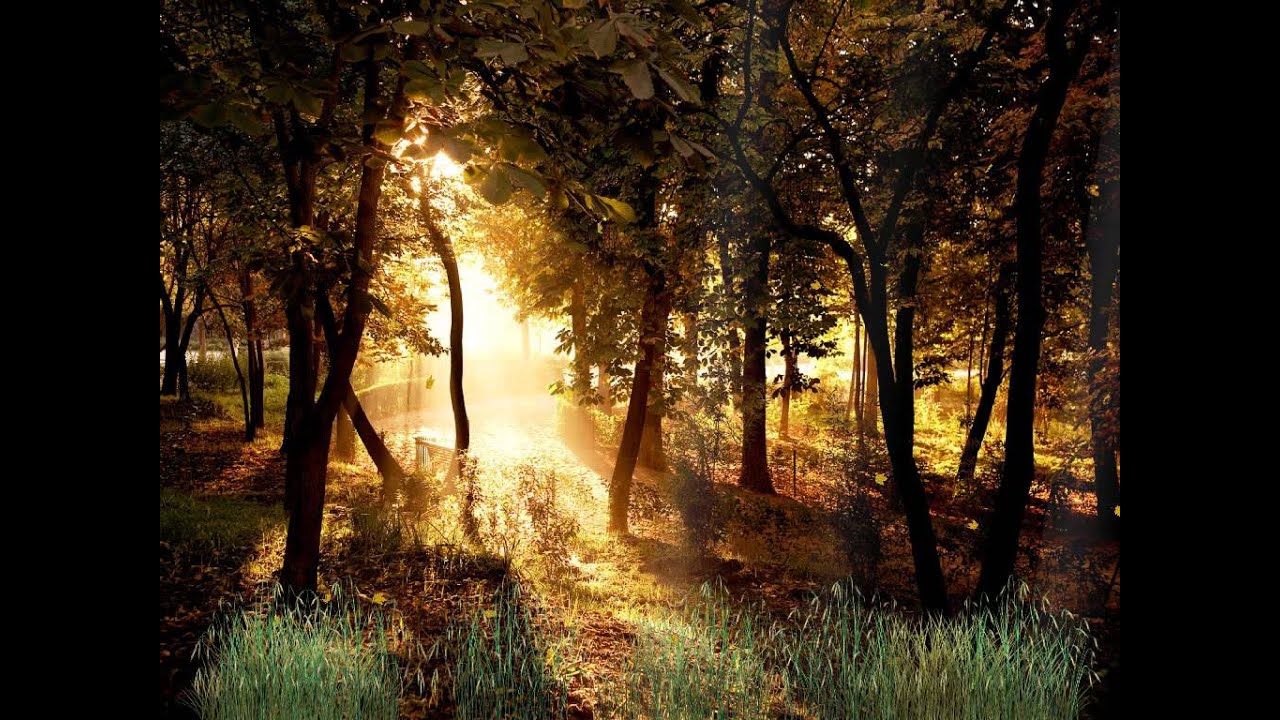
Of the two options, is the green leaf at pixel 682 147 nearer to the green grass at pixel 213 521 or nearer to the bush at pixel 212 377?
the green grass at pixel 213 521

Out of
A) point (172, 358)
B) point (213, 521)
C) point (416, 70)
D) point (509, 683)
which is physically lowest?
point (213, 521)

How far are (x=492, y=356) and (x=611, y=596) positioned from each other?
60.0m

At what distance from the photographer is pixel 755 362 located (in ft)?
44.6

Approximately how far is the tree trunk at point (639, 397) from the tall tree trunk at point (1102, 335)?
682cm

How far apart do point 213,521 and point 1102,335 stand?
13.8 metres

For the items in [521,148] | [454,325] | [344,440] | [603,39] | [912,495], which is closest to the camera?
[603,39]

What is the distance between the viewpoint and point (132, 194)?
105 cm

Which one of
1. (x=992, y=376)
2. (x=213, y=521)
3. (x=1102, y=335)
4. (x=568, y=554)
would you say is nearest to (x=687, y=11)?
(x=568, y=554)

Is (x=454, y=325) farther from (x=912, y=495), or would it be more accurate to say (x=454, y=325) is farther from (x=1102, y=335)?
(x=1102, y=335)

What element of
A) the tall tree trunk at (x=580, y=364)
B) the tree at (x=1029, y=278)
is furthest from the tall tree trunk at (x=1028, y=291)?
the tall tree trunk at (x=580, y=364)

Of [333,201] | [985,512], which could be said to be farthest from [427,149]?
[985,512]

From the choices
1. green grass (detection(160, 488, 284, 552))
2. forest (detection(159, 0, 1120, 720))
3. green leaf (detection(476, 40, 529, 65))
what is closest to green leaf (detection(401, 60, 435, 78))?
forest (detection(159, 0, 1120, 720))

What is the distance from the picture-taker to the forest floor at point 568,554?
18.3 feet

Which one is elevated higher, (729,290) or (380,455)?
(729,290)
